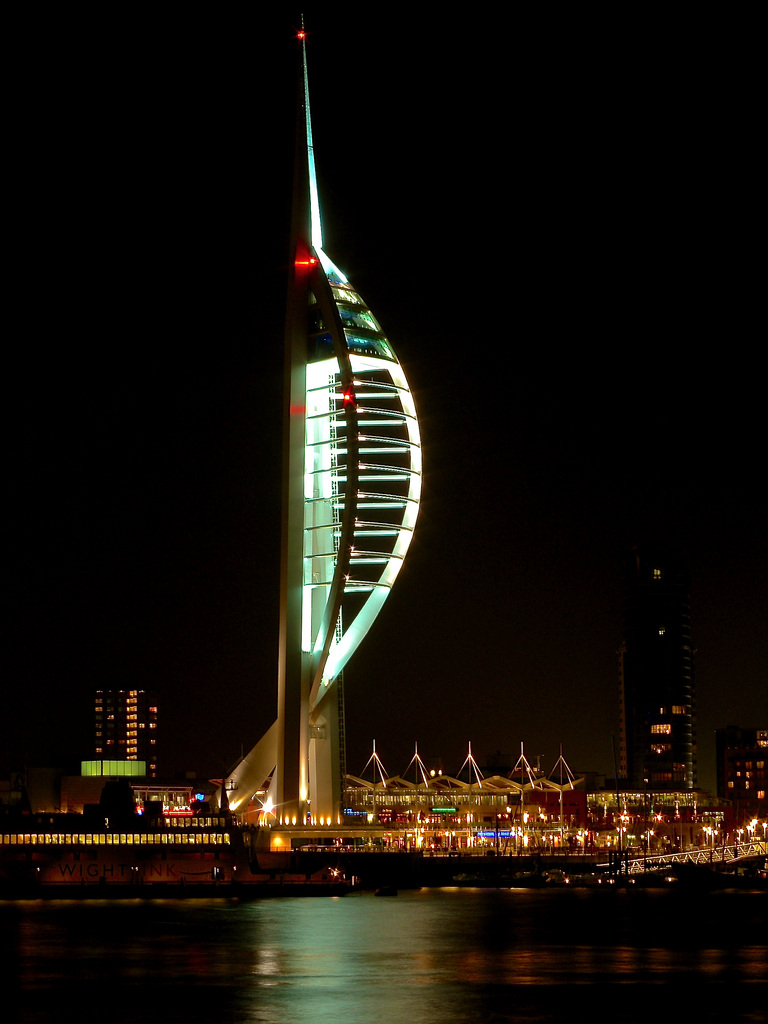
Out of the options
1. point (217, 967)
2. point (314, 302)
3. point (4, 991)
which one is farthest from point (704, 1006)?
point (314, 302)

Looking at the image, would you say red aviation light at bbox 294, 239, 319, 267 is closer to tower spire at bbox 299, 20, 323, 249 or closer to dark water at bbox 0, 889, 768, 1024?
tower spire at bbox 299, 20, 323, 249

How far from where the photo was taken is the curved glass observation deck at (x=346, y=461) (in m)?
85.2

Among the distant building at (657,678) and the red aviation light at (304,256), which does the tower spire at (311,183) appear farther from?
the distant building at (657,678)

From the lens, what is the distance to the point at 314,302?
297 ft

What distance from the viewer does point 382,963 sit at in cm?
4756

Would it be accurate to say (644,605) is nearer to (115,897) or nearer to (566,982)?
(115,897)

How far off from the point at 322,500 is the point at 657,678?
111784mm

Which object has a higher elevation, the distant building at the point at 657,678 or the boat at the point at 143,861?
the distant building at the point at 657,678

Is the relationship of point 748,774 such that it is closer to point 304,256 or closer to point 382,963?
point 304,256

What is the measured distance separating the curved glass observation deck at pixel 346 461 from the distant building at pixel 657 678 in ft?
351

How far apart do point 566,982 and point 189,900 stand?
118 ft

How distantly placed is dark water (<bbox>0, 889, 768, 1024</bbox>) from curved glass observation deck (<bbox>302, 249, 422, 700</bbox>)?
18.8m

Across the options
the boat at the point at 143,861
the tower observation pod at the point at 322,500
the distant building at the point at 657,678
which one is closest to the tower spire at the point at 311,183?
the tower observation pod at the point at 322,500

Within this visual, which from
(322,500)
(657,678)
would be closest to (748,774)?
(657,678)
